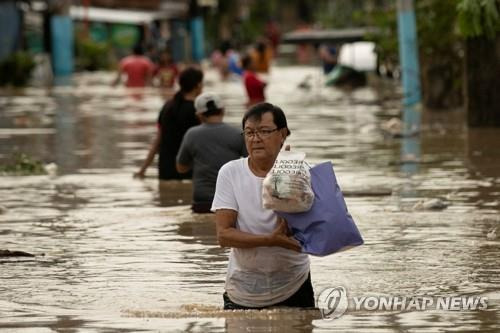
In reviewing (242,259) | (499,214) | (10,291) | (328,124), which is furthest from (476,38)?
(242,259)

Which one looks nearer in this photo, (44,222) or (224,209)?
(224,209)

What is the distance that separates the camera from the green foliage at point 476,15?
21.6m

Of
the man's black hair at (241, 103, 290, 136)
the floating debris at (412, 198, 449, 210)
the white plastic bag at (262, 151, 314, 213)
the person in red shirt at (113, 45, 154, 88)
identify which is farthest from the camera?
the person in red shirt at (113, 45, 154, 88)

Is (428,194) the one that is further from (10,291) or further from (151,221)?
(10,291)

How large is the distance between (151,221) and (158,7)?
2834 inches

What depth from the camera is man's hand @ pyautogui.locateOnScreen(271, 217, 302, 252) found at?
8.21 metres

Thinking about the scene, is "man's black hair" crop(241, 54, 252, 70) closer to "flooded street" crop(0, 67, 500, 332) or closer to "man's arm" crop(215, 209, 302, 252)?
"flooded street" crop(0, 67, 500, 332)

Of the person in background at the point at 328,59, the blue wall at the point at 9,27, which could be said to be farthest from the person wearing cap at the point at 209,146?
the blue wall at the point at 9,27

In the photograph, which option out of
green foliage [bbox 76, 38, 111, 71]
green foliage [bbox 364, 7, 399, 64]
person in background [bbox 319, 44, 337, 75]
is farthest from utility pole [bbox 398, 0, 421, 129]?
green foliage [bbox 76, 38, 111, 71]

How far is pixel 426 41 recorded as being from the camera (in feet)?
102

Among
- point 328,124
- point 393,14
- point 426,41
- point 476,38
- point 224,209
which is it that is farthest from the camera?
point 393,14

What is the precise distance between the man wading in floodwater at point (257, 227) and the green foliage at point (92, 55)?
181 feet

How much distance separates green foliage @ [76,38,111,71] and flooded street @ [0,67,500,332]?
37.2m

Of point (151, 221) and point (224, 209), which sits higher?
point (224, 209)
